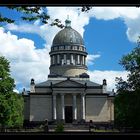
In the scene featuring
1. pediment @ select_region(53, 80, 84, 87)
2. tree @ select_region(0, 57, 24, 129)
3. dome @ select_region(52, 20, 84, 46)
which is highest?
dome @ select_region(52, 20, 84, 46)

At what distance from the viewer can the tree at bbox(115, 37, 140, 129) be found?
39.4 meters

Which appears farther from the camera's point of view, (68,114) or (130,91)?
(68,114)

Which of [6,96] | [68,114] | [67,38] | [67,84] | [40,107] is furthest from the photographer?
[67,38]

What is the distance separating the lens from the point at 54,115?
3514 inches

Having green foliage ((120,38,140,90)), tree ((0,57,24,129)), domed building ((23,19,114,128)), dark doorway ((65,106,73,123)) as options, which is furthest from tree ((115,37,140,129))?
dark doorway ((65,106,73,123))

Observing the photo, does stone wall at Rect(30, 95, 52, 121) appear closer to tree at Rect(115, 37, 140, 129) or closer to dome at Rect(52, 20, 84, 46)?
dome at Rect(52, 20, 84, 46)

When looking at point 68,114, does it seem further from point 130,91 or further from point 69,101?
point 130,91

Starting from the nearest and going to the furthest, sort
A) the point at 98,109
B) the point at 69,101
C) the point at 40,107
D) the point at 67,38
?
the point at 40,107
the point at 98,109
the point at 69,101
the point at 67,38

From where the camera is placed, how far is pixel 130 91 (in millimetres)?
42750

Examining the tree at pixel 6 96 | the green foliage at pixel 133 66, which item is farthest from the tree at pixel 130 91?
the tree at pixel 6 96

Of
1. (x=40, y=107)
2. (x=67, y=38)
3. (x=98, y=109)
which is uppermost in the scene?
(x=67, y=38)

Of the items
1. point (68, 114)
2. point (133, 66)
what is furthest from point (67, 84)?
point (133, 66)
